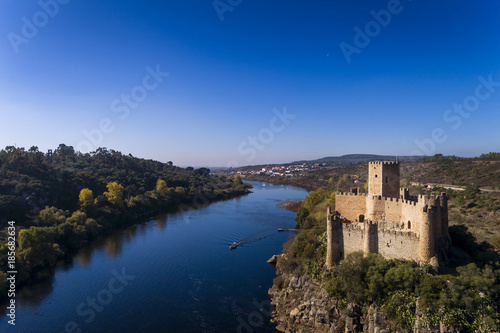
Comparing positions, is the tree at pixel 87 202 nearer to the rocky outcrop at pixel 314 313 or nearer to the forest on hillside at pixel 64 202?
the forest on hillside at pixel 64 202

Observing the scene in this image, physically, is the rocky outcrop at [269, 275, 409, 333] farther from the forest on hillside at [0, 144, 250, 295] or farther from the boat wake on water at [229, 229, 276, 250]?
the forest on hillside at [0, 144, 250, 295]

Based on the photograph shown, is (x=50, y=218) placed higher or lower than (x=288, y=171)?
lower

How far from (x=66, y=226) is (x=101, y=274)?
9.27m

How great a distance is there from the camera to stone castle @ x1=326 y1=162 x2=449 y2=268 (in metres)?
13.8

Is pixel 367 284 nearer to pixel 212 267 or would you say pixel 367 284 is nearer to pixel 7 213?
pixel 212 267

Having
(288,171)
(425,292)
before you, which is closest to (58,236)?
(425,292)

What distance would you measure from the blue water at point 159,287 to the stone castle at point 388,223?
7.18 meters

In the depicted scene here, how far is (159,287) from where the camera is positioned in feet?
74.0

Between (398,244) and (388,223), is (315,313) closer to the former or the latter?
(398,244)

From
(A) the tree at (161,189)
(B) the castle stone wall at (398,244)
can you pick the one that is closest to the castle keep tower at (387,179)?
(B) the castle stone wall at (398,244)

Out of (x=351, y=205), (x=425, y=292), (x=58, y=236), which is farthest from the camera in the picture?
(x=58, y=236)

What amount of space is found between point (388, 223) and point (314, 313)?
632 cm

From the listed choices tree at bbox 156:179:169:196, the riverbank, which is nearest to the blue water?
the riverbank

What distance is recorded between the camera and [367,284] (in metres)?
14.7
